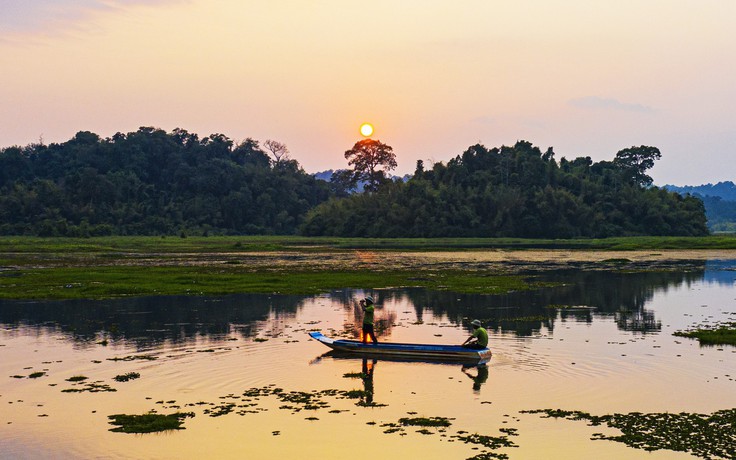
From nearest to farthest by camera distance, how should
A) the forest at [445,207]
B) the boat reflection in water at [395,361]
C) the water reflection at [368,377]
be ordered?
the water reflection at [368,377], the boat reflection in water at [395,361], the forest at [445,207]

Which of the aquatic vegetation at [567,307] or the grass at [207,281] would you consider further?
the grass at [207,281]

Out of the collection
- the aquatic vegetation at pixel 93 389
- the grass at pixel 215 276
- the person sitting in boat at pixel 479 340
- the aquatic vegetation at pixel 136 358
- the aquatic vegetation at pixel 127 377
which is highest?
the grass at pixel 215 276

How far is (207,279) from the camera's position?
67.5 metres

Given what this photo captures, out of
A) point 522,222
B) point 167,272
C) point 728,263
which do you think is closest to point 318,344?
point 167,272

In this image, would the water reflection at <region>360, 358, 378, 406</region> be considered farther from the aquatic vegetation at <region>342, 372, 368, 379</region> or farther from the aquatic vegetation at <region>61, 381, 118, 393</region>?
the aquatic vegetation at <region>61, 381, 118, 393</region>

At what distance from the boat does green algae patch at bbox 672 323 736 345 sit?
37.8 feet

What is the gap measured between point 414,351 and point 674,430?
1261cm

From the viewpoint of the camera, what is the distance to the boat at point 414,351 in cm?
3191

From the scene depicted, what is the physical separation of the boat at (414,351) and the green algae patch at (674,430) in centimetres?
783

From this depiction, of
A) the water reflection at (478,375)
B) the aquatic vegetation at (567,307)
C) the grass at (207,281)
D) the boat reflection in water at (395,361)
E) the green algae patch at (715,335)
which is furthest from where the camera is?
the grass at (207,281)

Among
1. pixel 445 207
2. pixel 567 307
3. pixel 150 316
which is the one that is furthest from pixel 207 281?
pixel 445 207

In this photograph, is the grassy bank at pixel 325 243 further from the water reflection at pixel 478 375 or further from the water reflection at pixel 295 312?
the water reflection at pixel 478 375

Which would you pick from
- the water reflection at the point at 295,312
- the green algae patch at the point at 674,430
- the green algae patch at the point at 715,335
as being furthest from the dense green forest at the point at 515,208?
the green algae patch at the point at 674,430

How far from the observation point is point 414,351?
32.7 metres
